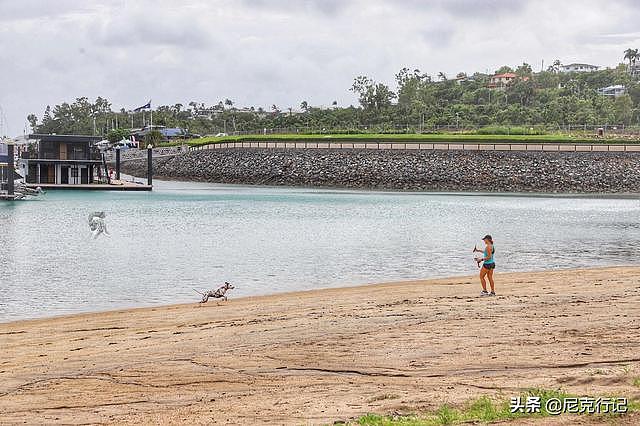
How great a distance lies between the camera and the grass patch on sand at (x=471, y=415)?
994 centimetres

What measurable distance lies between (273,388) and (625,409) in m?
4.54

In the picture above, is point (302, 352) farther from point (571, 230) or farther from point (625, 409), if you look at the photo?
point (571, 230)

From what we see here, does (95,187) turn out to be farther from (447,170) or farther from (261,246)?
(261,246)

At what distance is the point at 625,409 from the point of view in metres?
9.89

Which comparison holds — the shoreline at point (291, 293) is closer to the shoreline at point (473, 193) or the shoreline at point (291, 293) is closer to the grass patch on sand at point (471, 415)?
the grass patch on sand at point (471, 415)

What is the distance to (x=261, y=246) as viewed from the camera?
41219 mm

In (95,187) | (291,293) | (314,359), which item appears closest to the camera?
(314,359)

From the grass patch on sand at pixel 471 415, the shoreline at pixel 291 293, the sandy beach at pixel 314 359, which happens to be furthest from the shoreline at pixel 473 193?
the grass patch on sand at pixel 471 415

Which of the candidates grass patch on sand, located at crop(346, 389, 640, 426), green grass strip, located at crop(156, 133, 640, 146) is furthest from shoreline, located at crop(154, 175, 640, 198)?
grass patch on sand, located at crop(346, 389, 640, 426)

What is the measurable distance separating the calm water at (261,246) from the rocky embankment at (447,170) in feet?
112

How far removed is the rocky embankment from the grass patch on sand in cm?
9850

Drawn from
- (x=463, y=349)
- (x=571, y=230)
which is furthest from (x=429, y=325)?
(x=571, y=230)

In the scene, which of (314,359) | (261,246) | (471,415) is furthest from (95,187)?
(471,415)

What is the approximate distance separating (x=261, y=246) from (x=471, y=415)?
3139cm
